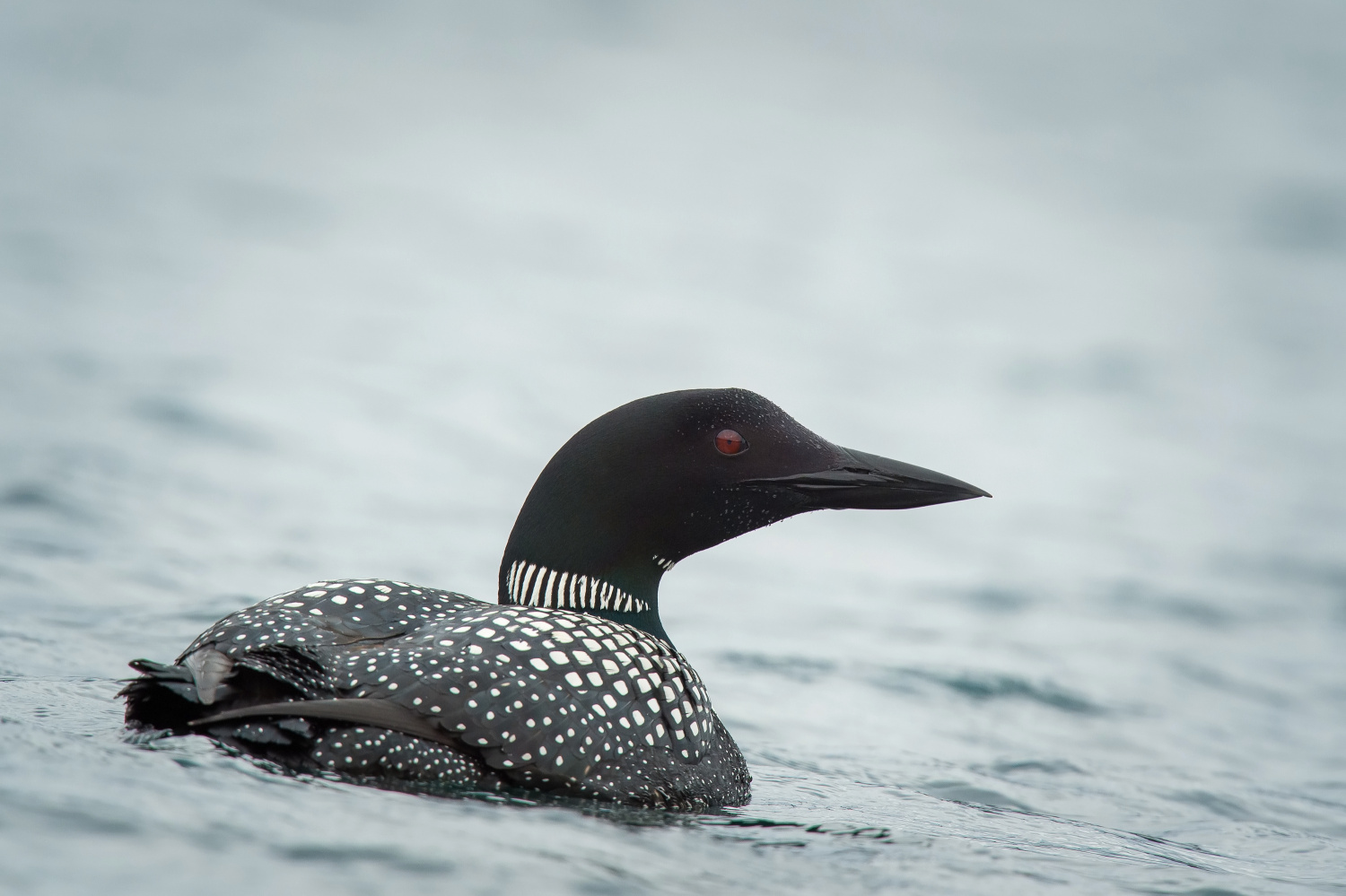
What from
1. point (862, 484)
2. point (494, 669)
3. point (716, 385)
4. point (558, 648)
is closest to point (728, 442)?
point (862, 484)

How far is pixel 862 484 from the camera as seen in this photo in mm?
3586

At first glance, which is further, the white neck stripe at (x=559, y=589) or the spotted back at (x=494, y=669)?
the white neck stripe at (x=559, y=589)

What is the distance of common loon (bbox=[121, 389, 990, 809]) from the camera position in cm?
271

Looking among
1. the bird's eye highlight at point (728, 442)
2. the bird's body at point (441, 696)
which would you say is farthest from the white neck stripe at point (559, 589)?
the bird's eye highlight at point (728, 442)

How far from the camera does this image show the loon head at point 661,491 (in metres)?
3.51

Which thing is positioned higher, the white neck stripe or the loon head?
the loon head

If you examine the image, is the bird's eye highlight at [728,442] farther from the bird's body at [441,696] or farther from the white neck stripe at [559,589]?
the bird's body at [441,696]

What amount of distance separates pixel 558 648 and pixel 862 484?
0.97 metres

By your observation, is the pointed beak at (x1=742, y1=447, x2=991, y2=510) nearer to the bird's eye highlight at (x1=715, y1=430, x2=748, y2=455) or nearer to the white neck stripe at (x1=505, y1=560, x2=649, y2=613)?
the bird's eye highlight at (x1=715, y1=430, x2=748, y2=455)

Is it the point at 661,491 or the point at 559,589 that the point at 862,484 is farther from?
the point at 559,589

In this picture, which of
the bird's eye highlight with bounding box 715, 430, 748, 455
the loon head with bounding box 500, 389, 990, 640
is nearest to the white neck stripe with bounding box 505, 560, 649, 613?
the loon head with bounding box 500, 389, 990, 640

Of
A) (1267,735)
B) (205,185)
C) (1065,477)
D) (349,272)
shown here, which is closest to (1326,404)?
(1065,477)

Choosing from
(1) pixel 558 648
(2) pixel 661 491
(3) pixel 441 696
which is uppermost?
(2) pixel 661 491

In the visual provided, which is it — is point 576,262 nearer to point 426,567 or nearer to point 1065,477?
point 1065,477
